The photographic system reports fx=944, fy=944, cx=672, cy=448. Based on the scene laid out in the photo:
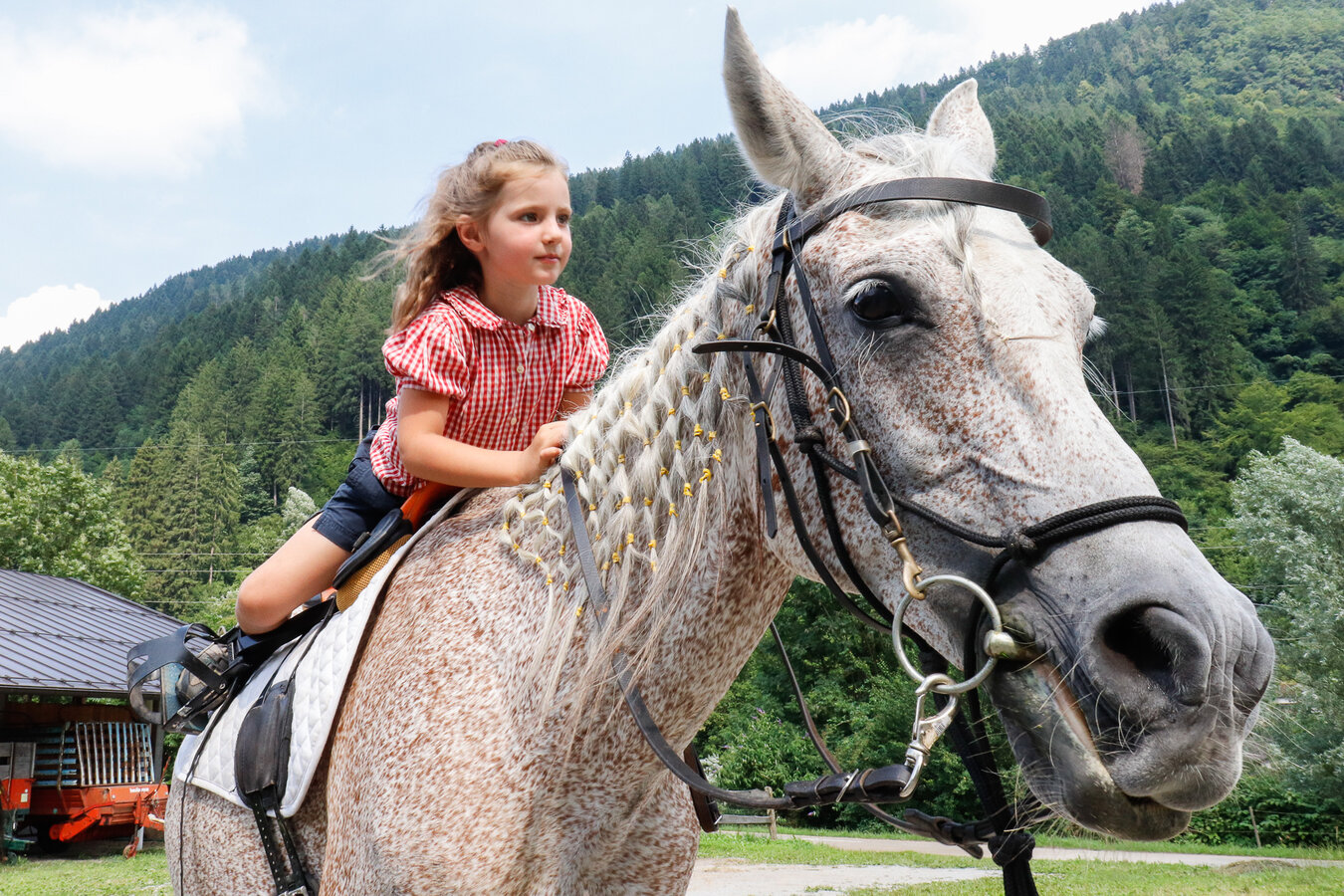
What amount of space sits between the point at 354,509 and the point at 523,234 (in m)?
0.90

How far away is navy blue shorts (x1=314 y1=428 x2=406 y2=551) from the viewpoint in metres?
2.61

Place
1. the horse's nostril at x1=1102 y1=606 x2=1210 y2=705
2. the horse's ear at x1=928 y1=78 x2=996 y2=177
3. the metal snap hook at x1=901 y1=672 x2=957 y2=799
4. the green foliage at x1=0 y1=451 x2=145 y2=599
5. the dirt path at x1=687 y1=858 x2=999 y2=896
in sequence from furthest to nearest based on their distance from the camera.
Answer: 1. the green foliage at x1=0 y1=451 x2=145 y2=599
2. the dirt path at x1=687 y1=858 x2=999 y2=896
3. the horse's ear at x1=928 y1=78 x2=996 y2=177
4. the metal snap hook at x1=901 y1=672 x2=957 y2=799
5. the horse's nostril at x1=1102 y1=606 x2=1210 y2=705

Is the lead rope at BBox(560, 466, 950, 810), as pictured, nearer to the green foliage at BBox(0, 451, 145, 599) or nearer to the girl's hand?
the girl's hand

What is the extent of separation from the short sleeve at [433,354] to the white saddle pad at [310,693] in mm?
338

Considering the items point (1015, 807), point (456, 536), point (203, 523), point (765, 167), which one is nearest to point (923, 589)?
point (1015, 807)

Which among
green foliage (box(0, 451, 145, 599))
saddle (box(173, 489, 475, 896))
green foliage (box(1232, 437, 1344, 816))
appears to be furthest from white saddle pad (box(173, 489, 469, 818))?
green foliage (box(0, 451, 145, 599))

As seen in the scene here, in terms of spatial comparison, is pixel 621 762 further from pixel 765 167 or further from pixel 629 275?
pixel 629 275

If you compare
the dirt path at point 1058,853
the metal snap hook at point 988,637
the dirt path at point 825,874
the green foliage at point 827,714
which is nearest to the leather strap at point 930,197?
the metal snap hook at point 988,637

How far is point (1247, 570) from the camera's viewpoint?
100 feet

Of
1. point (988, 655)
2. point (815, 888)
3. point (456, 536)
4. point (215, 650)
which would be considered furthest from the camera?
point (815, 888)

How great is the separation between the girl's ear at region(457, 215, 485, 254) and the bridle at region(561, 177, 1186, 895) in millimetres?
932

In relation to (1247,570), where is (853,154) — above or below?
above

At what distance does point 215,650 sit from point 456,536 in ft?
3.63

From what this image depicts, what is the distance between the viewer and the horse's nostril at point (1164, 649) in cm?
125
